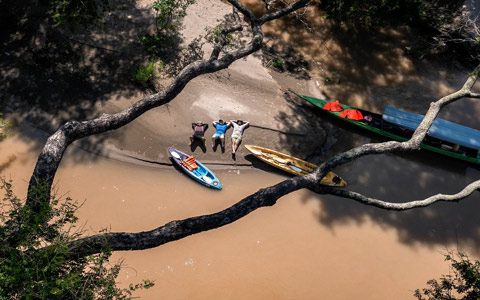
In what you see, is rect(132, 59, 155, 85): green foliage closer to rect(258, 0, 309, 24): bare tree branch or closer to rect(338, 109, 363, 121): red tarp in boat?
rect(258, 0, 309, 24): bare tree branch

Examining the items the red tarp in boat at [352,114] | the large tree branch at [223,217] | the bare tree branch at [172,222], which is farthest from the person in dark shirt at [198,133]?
the large tree branch at [223,217]

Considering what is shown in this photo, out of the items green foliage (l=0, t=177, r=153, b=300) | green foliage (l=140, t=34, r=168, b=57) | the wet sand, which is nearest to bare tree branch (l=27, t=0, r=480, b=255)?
green foliage (l=0, t=177, r=153, b=300)

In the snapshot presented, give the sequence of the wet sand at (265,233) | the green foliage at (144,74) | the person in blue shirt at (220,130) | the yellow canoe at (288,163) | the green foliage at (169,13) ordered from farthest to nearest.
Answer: the green foliage at (169,13) → the green foliage at (144,74) → the person in blue shirt at (220,130) → the yellow canoe at (288,163) → the wet sand at (265,233)

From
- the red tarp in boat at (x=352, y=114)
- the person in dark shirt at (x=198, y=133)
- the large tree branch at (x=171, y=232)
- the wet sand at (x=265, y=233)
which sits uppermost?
the person in dark shirt at (x=198, y=133)

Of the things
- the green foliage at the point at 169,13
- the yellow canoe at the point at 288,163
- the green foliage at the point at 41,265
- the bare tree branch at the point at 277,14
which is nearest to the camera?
the green foliage at the point at 41,265

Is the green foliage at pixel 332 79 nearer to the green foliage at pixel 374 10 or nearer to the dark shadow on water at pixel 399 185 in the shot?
the dark shadow on water at pixel 399 185

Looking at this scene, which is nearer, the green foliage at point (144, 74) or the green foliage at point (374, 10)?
the green foliage at point (144, 74)
